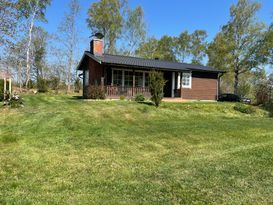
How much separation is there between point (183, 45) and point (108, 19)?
57.6 ft

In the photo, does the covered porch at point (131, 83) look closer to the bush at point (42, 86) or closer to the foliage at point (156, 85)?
the foliage at point (156, 85)

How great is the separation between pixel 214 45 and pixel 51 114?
3168 cm

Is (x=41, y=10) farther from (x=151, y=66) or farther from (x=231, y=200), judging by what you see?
(x=231, y=200)

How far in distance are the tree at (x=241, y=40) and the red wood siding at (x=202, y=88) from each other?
12.0 meters

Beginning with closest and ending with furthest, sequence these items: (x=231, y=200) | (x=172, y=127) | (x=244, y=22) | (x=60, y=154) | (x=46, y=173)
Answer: (x=231, y=200)
(x=46, y=173)
(x=60, y=154)
(x=172, y=127)
(x=244, y=22)

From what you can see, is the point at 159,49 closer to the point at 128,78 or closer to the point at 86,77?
the point at 86,77

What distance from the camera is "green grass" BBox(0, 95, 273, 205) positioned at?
4645mm

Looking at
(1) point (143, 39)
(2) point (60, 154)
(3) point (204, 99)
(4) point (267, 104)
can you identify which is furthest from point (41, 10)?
(2) point (60, 154)

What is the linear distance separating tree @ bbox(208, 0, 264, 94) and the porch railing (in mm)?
19027

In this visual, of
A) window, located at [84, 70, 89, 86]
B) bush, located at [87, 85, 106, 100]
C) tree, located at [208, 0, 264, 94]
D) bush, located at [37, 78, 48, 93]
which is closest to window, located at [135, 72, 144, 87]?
bush, located at [87, 85, 106, 100]

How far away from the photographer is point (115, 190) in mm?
4805

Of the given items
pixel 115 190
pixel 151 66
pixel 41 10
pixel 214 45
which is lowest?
pixel 115 190

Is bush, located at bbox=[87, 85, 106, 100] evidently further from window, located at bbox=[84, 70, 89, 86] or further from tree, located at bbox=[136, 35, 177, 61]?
tree, located at bbox=[136, 35, 177, 61]

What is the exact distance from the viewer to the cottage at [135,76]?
816 inches
